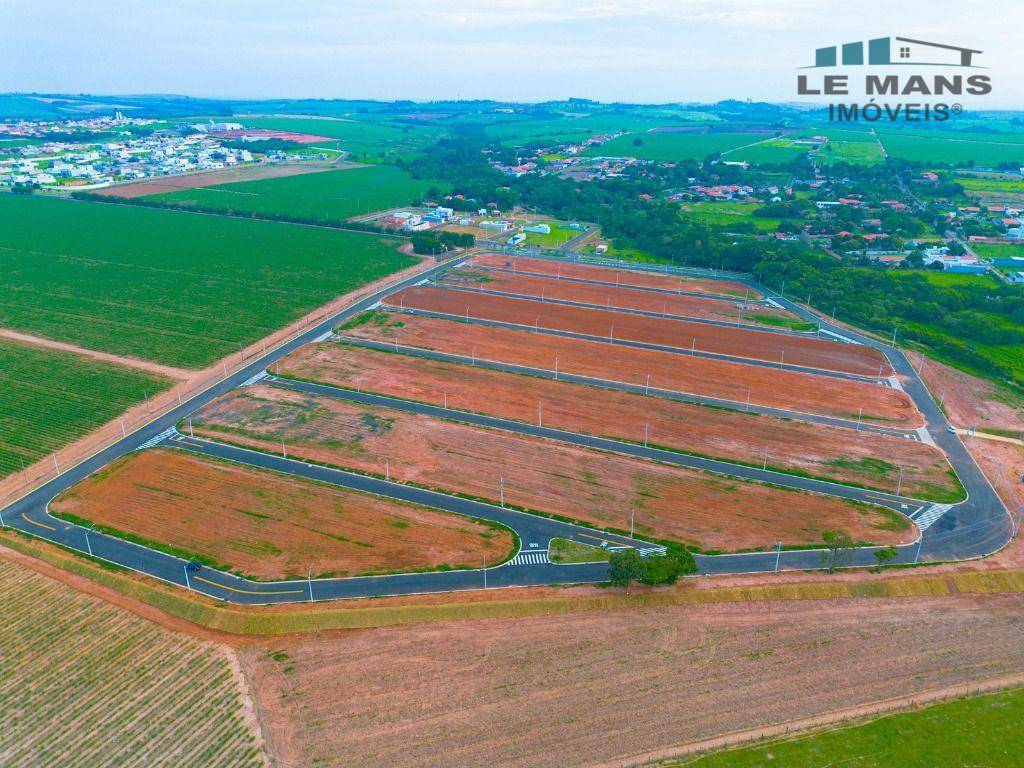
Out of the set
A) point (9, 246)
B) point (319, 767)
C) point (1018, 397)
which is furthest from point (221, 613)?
point (9, 246)

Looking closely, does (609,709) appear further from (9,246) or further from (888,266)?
(9,246)

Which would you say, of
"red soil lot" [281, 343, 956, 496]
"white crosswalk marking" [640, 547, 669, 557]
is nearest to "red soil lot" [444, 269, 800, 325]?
"red soil lot" [281, 343, 956, 496]

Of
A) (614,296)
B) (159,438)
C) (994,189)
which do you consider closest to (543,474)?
(159,438)

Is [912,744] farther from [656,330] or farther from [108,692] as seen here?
[656,330]

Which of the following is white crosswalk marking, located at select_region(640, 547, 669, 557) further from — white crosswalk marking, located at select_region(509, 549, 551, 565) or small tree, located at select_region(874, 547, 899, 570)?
small tree, located at select_region(874, 547, 899, 570)

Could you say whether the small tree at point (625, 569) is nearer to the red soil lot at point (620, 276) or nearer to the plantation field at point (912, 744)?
the plantation field at point (912, 744)

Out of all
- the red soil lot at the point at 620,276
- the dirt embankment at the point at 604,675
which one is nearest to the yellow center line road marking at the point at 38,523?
the dirt embankment at the point at 604,675
